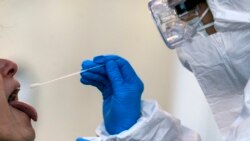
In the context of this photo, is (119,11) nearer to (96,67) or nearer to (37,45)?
(37,45)

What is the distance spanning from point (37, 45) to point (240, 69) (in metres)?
1.22

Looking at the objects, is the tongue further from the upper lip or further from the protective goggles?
the protective goggles

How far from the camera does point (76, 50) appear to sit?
180 centimetres

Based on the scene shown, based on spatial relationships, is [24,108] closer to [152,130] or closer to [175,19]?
[152,130]

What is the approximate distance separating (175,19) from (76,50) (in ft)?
3.07

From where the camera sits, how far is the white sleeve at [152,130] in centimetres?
109

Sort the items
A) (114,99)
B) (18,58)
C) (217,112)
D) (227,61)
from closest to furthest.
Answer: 1. (227,61)
2. (217,112)
3. (114,99)
4. (18,58)

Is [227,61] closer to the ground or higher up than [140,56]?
higher up

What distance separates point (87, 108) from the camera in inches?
71.6

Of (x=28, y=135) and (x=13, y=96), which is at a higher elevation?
(x=13, y=96)

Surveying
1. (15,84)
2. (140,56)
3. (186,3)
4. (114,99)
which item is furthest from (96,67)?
(140,56)

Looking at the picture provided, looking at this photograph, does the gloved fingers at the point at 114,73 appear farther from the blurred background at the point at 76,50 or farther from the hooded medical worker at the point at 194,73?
the blurred background at the point at 76,50

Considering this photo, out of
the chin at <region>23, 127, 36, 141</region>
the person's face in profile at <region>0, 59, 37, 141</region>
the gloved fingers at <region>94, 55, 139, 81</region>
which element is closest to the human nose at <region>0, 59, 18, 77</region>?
the person's face in profile at <region>0, 59, 37, 141</region>

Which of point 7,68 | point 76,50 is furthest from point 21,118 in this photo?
point 76,50
